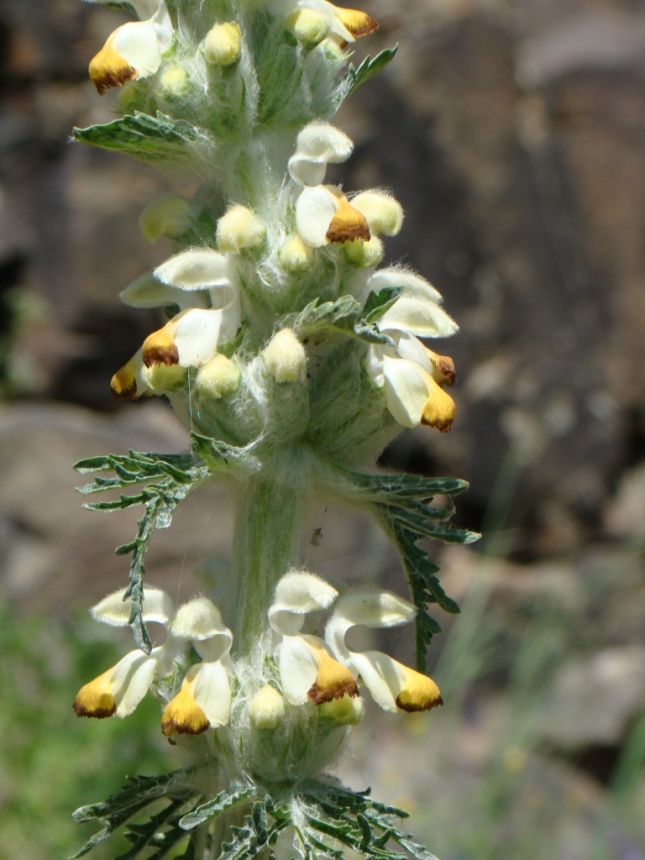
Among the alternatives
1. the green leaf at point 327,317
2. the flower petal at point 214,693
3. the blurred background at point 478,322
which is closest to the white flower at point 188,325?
the green leaf at point 327,317

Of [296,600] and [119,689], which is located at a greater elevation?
[296,600]

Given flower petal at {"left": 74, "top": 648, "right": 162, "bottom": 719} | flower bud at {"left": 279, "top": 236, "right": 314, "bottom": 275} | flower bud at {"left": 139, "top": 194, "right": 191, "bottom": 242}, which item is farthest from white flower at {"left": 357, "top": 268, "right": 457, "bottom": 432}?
flower petal at {"left": 74, "top": 648, "right": 162, "bottom": 719}

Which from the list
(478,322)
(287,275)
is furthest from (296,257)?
(478,322)

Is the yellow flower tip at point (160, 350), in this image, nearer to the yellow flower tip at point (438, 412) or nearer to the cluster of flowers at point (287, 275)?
the cluster of flowers at point (287, 275)

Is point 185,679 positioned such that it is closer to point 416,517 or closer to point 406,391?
point 416,517

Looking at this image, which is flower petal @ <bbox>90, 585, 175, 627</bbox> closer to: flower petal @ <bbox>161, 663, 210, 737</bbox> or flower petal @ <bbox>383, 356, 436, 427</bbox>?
flower petal @ <bbox>161, 663, 210, 737</bbox>

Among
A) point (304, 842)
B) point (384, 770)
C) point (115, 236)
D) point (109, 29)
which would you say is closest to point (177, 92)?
point (304, 842)

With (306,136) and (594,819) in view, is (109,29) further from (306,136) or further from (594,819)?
(306,136)
